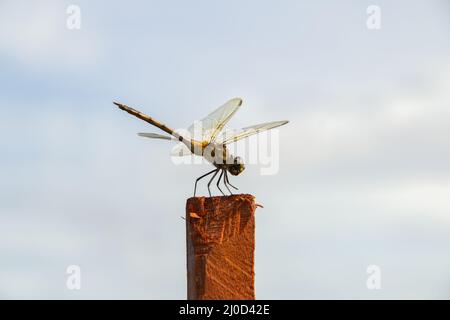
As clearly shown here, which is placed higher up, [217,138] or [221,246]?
[217,138]

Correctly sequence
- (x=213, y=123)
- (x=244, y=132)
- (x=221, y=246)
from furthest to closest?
(x=213, y=123), (x=244, y=132), (x=221, y=246)

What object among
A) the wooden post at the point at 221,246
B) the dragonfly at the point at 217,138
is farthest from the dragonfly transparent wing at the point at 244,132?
the wooden post at the point at 221,246

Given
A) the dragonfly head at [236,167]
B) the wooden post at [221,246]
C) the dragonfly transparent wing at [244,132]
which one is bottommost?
the wooden post at [221,246]

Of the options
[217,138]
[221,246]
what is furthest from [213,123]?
[221,246]

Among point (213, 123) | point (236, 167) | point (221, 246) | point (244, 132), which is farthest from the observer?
point (213, 123)

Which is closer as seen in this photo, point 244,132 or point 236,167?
point 236,167

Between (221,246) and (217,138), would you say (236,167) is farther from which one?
(221,246)

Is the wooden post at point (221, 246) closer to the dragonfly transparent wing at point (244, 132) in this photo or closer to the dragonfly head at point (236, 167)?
the dragonfly head at point (236, 167)
